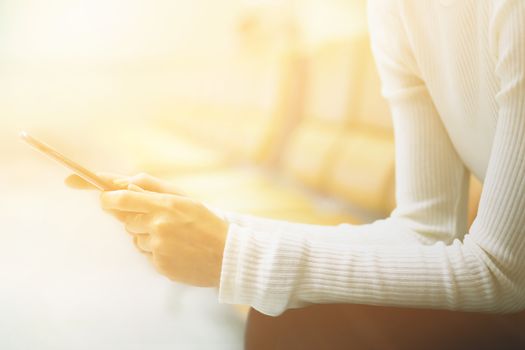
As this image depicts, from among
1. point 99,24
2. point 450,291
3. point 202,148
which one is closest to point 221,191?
point 202,148

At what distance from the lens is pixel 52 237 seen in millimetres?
1521

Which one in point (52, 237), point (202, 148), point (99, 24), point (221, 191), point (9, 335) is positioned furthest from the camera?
point (99, 24)

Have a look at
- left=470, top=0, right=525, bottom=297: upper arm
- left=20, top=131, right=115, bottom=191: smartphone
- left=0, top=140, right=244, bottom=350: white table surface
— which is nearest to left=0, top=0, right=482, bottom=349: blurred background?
left=0, top=140, right=244, bottom=350: white table surface

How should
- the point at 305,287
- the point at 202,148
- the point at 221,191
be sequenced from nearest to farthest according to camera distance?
1. the point at 305,287
2. the point at 221,191
3. the point at 202,148

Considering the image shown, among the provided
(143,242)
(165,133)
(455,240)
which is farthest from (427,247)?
(165,133)

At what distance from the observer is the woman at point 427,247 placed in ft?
1.06

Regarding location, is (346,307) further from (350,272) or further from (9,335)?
(9,335)

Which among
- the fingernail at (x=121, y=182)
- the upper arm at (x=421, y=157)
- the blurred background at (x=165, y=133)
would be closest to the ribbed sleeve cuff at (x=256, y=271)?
the fingernail at (x=121, y=182)

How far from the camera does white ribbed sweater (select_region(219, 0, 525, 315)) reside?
33 cm

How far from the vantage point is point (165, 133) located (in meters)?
1.97

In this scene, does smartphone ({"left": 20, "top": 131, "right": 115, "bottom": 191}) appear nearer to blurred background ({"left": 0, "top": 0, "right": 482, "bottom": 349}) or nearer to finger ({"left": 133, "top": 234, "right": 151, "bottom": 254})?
finger ({"left": 133, "top": 234, "right": 151, "bottom": 254})

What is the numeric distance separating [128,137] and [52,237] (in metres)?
0.54

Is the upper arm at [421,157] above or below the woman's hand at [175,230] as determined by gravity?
above

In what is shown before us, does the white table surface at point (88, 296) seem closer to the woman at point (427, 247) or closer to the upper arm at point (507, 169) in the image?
the woman at point (427, 247)
